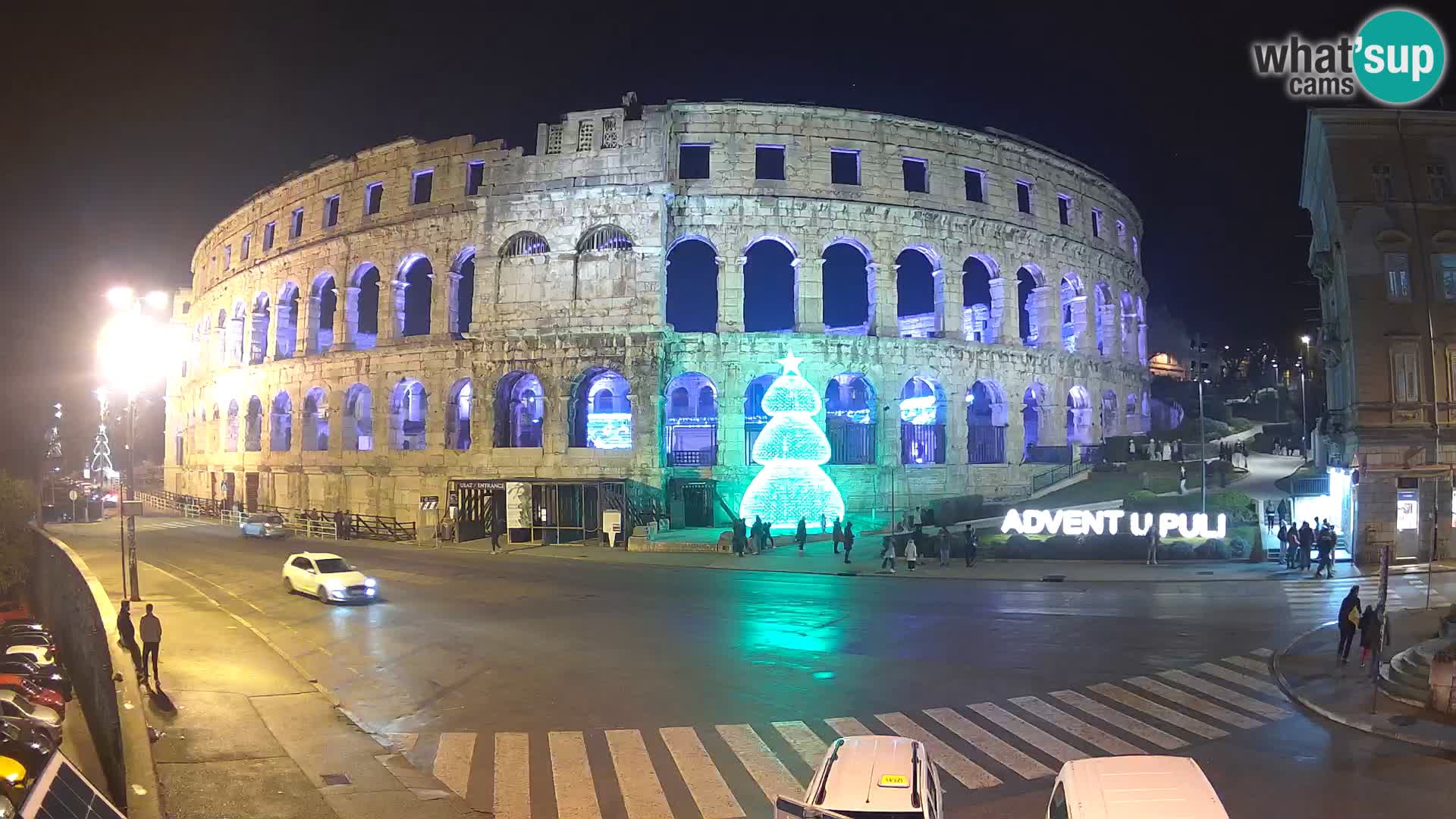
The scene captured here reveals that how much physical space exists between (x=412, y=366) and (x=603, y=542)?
1690cm

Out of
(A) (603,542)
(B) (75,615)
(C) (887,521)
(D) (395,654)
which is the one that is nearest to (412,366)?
(A) (603,542)

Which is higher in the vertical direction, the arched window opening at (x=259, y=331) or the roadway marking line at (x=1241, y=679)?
the arched window opening at (x=259, y=331)

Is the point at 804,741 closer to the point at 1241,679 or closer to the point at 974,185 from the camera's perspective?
the point at 1241,679

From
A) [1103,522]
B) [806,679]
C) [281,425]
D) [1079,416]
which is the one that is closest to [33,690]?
[806,679]

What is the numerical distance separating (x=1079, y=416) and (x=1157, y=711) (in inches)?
1583

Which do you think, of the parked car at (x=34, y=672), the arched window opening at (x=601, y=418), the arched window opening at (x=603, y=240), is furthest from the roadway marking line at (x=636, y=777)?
the arched window opening at (x=603, y=240)

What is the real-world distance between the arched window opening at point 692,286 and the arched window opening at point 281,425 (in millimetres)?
26703

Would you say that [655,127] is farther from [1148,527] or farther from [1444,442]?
[1444,442]

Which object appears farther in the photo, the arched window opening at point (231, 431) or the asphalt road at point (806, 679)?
the arched window opening at point (231, 431)

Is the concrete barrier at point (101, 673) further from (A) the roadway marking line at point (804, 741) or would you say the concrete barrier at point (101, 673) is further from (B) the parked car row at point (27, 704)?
(A) the roadway marking line at point (804, 741)

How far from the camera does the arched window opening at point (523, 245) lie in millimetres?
42500

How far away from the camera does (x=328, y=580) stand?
22.9 m

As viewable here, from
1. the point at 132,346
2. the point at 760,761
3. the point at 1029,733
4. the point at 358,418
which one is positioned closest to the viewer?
the point at 760,761

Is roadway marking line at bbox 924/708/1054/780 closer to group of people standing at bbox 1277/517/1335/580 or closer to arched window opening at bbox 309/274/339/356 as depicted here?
group of people standing at bbox 1277/517/1335/580
